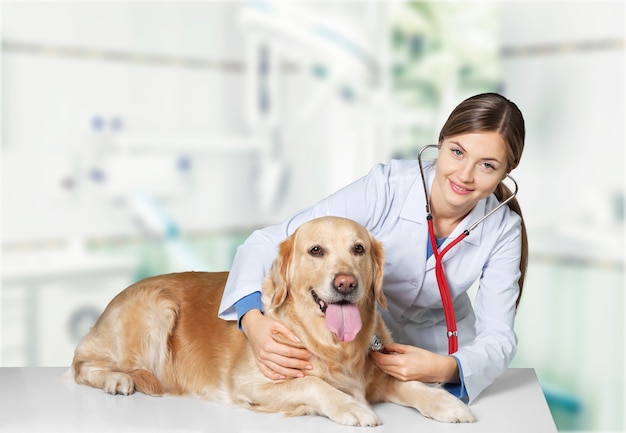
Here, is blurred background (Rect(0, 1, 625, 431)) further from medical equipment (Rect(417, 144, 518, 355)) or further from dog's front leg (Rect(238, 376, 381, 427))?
dog's front leg (Rect(238, 376, 381, 427))

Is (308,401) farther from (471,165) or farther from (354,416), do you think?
(471,165)

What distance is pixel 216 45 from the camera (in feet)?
15.6

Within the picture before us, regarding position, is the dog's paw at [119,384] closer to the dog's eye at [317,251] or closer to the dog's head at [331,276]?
the dog's head at [331,276]

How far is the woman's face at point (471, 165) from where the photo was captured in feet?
6.57

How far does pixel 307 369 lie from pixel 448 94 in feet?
10.7

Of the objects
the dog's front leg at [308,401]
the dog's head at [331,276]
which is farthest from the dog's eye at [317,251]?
the dog's front leg at [308,401]

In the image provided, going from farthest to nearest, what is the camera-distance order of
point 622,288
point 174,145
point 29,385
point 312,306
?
point 174,145, point 622,288, point 29,385, point 312,306

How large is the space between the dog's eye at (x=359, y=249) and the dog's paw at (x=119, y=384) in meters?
0.71

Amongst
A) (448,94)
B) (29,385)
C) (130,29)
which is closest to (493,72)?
(448,94)

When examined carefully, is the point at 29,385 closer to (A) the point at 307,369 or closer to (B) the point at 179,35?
(A) the point at 307,369

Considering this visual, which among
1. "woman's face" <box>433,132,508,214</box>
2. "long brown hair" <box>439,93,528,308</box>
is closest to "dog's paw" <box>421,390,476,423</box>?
"woman's face" <box>433,132,508,214</box>

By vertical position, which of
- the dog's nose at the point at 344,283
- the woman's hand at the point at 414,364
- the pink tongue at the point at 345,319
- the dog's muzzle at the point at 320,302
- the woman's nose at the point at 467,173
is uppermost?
the woman's nose at the point at 467,173

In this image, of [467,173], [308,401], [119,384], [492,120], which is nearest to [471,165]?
[467,173]

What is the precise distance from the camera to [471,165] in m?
2.01
